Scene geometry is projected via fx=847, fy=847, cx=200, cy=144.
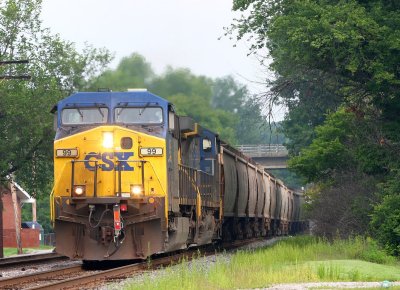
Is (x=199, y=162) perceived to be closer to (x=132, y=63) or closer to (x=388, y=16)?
(x=132, y=63)

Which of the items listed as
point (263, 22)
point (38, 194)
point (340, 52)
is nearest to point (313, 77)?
point (263, 22)

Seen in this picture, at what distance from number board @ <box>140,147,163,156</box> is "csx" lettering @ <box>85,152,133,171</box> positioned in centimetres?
31

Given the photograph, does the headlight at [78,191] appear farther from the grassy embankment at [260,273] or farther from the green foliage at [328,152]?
the green foliage at [328,152]

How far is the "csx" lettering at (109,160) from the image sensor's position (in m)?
20.8

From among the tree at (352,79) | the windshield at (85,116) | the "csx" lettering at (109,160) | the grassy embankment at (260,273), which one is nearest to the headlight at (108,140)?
the "csx" lettering at (109,160)

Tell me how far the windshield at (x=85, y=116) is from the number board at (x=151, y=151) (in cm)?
142

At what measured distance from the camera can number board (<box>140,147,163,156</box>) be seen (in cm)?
2083

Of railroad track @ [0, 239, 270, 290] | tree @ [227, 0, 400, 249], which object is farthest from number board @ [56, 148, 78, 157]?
tree @ [227, 0, 400, 249]

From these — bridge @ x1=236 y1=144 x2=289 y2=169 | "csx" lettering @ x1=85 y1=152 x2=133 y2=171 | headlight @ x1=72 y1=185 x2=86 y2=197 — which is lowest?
headlight @ x1=72 y1=185 x2=86 y2=197

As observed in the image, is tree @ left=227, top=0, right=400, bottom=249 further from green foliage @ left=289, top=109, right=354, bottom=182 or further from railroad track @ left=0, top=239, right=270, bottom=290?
railroad track @ left=0, top=239, right=270, bottom=290

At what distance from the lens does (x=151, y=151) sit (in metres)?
20.8

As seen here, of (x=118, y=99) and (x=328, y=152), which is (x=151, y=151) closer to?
(x=118, y=99)

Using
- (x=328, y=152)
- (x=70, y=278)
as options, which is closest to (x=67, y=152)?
(x=70, y=278)

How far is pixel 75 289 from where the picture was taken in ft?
52.6
